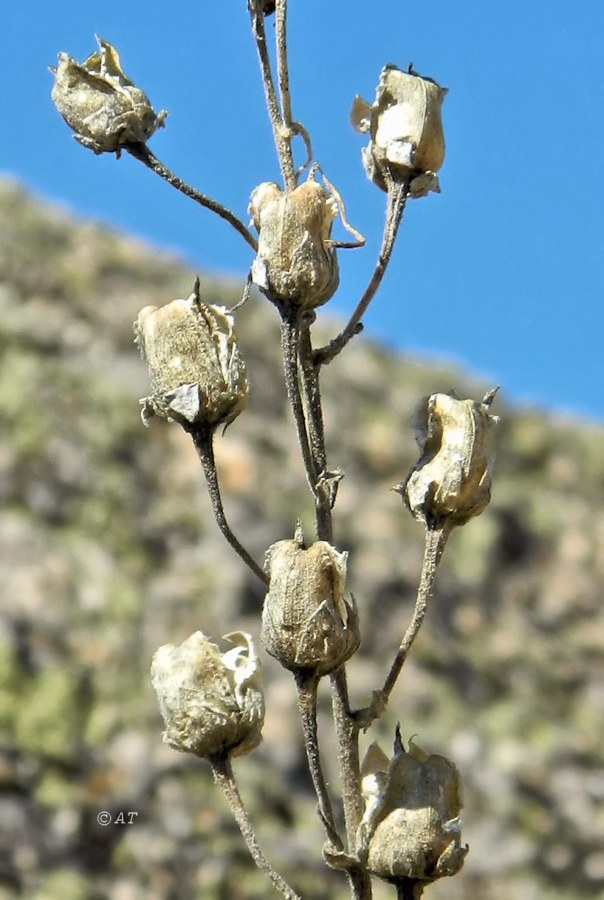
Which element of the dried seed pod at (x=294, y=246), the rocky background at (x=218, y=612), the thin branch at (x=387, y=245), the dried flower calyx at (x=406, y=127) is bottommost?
the dried seed pod at (x=294, y=246)

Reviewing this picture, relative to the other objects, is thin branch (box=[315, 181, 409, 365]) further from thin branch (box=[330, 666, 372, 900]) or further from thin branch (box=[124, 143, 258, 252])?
thin branch (box=[330, 666, 372, 900])

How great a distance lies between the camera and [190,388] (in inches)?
99.5

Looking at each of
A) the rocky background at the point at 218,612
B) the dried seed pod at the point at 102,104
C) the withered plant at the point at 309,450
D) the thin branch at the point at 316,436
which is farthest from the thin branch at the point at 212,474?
the rocky background at the point at 218,612

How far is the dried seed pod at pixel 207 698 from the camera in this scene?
8.60 ft

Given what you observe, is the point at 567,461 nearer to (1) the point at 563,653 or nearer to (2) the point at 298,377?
(1) the point at 563,653

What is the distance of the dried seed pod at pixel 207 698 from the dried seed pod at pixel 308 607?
0.24m

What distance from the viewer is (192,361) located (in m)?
2.53

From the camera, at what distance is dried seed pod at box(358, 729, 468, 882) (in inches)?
97.3

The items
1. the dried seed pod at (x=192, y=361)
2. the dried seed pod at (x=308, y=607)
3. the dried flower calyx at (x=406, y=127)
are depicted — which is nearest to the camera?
the dried seed pod at (x=308, y=607)

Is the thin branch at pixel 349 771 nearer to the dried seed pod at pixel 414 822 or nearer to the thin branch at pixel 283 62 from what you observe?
the dried seed pod at pixel 414 822

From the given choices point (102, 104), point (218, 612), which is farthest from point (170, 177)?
point (218, 612)

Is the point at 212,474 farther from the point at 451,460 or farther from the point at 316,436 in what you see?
the point at 451,460

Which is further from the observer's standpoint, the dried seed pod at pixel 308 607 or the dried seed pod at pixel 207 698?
the dried seed pod at pixel 207 698

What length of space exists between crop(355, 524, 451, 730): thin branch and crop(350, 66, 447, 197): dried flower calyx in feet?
2.19
